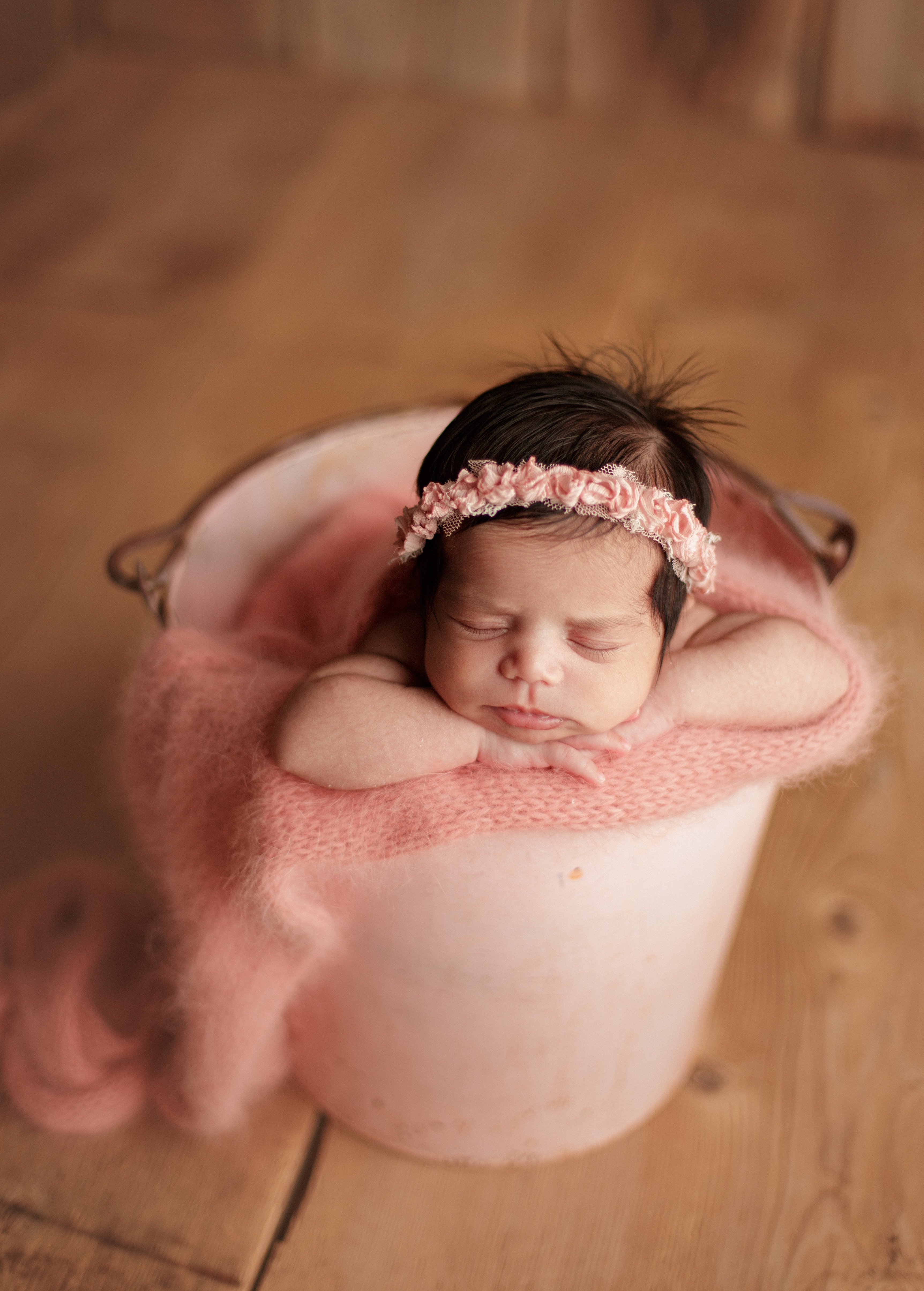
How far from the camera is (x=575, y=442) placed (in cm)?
72

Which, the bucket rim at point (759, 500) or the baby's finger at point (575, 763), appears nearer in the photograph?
the baby's finger at point (575, 763)

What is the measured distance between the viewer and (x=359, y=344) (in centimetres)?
188

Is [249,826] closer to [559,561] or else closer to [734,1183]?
[559,561]

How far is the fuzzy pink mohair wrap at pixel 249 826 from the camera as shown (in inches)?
28.1

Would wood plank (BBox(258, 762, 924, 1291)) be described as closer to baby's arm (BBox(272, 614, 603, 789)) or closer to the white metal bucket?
the white metal bucket

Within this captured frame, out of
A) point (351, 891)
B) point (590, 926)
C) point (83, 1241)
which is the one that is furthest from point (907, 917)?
A: point (83, 1241)

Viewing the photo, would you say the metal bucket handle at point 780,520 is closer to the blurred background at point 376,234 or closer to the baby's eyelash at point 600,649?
the baby's eyelash at point 600,649

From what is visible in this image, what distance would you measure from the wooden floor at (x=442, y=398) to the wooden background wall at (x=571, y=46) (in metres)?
0.07

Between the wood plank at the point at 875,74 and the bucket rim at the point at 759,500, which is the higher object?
the wood plank at the point at 875,74

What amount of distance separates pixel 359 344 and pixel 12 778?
36.1 inches

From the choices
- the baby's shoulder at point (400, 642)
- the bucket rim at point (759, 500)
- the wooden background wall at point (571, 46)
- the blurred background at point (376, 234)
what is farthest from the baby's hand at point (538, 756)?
the wooden background wall at point (571, 46)

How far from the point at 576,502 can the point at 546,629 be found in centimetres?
8

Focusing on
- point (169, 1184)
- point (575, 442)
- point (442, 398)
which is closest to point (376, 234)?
point (442, 398)

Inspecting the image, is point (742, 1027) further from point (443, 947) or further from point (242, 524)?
point (242, 524)
